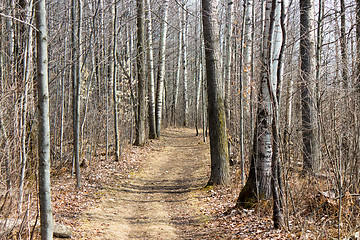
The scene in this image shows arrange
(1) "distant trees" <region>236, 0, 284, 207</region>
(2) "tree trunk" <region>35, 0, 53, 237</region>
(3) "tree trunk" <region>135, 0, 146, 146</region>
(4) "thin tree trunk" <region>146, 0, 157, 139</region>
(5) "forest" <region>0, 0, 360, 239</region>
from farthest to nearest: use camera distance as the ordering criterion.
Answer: (4) "thin tree trunk" <region>146, 0, 157, 139</region> → (3) "tree trunk" <region>135, 0, 146, 146</region> → (1) "distant trees" <region>236, 0, 284, 207</region> → (5) "forest" <region>0, 0, 360, 239</region> → (2) "tree trunk" <region>35, 0, 53, 237</region>

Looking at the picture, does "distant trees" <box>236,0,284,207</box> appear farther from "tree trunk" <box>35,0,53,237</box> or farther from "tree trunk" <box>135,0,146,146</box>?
"tree trunk" <box>135,0,146,146</box>

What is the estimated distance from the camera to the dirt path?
5629mm

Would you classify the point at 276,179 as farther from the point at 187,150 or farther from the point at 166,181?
the point at 187,150

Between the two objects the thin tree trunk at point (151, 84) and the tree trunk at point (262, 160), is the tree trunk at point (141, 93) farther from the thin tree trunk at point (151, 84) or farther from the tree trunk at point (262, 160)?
the tree trunk at point (262, 160)

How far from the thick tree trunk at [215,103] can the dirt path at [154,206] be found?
3.10 ft

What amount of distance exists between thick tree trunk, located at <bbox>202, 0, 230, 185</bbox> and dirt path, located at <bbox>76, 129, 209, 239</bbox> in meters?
0.95

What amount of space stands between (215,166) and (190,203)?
1.28m

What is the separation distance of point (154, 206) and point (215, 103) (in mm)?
3059

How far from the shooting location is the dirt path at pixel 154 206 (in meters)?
5.63

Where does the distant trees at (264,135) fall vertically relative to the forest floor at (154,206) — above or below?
above

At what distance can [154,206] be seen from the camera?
7.32 meters

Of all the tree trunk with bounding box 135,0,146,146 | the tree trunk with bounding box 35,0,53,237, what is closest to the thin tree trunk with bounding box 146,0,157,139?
the tree trunk with bounding box 135,0,146,146

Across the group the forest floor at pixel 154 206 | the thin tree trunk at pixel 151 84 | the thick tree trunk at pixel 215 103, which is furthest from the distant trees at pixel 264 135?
the thin tree trunk at pixel 151 84

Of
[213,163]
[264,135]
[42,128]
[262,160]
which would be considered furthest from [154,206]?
[42,128]
